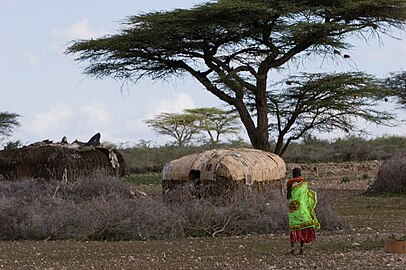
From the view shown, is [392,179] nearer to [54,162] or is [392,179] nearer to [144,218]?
[54,162]

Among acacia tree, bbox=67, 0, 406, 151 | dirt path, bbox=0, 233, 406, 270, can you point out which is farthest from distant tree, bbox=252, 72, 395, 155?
dirt path, bbox=0, 233, 406, 270

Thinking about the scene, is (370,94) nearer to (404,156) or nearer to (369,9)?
(369,9)

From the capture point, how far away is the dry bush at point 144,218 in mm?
15375

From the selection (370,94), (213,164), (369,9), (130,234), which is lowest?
(130,234)

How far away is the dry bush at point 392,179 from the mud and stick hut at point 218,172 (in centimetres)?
434

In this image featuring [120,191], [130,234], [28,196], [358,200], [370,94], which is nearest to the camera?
[130,234]

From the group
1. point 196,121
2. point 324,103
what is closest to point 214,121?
point 196,121

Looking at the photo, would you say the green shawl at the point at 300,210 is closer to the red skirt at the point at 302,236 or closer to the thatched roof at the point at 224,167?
the red skirt at the point at 302,236

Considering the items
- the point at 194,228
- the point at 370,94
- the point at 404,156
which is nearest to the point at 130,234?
the point at 194,228

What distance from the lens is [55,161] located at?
80.3 ft

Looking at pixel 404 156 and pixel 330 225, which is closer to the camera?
pixel 330 225

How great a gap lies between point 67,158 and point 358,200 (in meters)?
7.65

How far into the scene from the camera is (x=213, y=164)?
62.3ft

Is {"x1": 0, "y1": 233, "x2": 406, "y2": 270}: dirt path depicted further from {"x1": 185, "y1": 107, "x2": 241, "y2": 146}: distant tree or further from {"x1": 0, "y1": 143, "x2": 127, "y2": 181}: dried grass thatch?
{"x1": 185, "y1": 107, "x2": 241, "y2": 146}: distant tree
